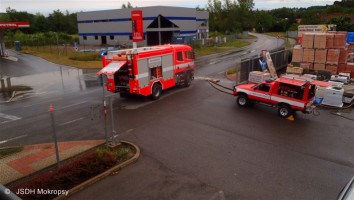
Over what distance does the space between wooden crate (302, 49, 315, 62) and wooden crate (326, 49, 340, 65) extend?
1.15 m

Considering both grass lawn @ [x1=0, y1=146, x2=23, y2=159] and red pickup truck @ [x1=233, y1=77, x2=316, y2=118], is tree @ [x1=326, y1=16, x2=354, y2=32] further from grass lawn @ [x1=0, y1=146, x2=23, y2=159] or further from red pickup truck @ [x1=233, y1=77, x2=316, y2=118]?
grass lawn @ [x1=0, y1=146, x2=23, y2=159]

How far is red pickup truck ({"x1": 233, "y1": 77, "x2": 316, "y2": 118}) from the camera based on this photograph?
42.1 feet

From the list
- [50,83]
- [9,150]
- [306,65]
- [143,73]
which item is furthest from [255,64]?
[9,150]

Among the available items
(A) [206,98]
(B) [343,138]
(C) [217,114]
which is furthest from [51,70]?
(B) [343,138]

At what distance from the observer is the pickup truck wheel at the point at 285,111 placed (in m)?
13.3

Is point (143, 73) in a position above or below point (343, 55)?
below

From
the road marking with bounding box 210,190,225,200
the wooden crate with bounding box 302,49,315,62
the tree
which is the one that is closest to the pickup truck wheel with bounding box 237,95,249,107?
the road marking with bounding box 210,190,225,200

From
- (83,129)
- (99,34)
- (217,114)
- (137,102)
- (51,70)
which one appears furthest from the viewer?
(99,34)

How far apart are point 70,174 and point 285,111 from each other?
10.3 metres

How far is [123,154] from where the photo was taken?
952 cm

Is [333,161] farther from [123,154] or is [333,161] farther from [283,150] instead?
[123,154]

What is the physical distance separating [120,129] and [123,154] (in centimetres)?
272

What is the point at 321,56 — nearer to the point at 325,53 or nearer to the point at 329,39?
the point at 325,53

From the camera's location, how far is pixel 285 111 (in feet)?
44.1
